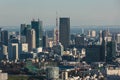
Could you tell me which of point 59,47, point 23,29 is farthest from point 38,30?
point 59,47

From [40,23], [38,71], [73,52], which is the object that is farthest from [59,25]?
[38,71]

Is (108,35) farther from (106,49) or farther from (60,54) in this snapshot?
(106,49)

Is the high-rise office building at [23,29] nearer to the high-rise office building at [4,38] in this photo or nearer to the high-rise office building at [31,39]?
the high-rise office building at [31,39]

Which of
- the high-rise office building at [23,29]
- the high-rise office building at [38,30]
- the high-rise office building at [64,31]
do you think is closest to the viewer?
the high-rise office building at [64,31]

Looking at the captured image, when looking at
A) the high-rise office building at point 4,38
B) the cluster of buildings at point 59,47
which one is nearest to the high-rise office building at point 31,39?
the cluster of buildings at point 59,47

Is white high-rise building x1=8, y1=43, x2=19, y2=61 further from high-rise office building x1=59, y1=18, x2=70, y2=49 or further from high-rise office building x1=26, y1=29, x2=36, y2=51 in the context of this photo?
high-rise office building x1=59, y1=18, x2=70, y2=49

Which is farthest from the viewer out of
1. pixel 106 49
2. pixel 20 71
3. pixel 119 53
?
pixel 119 53

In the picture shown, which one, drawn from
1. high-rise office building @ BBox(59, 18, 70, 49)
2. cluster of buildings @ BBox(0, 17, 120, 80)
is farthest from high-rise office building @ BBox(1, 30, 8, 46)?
high-rise office building @ BBox(59, 18, 70, 49)

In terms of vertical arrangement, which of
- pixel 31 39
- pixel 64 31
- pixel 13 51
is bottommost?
pixel 13 51

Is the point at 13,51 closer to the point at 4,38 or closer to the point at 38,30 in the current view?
the point at 4,38
